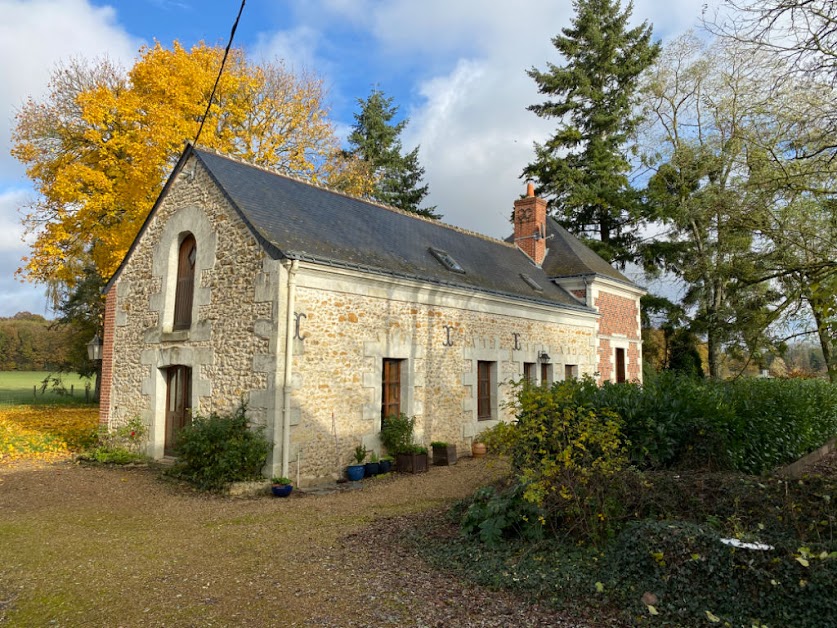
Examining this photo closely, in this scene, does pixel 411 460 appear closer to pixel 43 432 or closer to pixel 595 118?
pixel 43 432

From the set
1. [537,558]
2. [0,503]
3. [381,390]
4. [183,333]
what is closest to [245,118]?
[183,333]

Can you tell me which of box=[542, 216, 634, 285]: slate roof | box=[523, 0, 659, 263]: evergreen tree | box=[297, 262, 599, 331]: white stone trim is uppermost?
box=[523, 0, 659, 263]: evergreen tree

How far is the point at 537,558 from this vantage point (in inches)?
184

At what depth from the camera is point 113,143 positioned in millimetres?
15516

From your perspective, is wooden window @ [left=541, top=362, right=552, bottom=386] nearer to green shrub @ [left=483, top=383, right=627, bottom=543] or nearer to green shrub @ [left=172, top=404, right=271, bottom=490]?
green shrub @ [left=172, top=404, right=271, bottom=490]

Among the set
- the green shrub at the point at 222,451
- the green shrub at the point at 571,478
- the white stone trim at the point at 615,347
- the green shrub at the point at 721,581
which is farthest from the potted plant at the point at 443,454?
the white stone trim at the point at 615,347

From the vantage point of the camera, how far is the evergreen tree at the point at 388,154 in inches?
1200

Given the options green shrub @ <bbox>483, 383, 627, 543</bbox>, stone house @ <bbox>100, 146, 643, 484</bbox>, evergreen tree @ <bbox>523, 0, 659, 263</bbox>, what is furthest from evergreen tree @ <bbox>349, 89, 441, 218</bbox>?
green shrub @ <bbox>483, 383, 627, 543</bbox>

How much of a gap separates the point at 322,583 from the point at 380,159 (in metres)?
28.2

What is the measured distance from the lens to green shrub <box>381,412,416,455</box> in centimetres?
1035

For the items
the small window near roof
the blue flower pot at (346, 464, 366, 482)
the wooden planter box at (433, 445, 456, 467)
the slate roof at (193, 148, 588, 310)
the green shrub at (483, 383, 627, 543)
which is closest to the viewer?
the green shrub at (483, 383, 627, 543)

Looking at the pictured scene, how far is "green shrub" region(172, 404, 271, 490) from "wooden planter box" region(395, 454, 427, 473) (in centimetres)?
267

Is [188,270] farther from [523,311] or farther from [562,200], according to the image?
[562,200]

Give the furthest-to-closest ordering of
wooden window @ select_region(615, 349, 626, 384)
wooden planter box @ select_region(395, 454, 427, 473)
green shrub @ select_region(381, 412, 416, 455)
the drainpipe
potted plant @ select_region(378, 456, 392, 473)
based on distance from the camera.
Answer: wooden window @ select_region(615, 349, 626, 384) < green shrub @ select_region(381, 412, 416, 455) < wooden planter box @ select_region(395, 454, 427, 473) < potted plant @ select_region(378, 456, 392, 473) < the drainpipe
